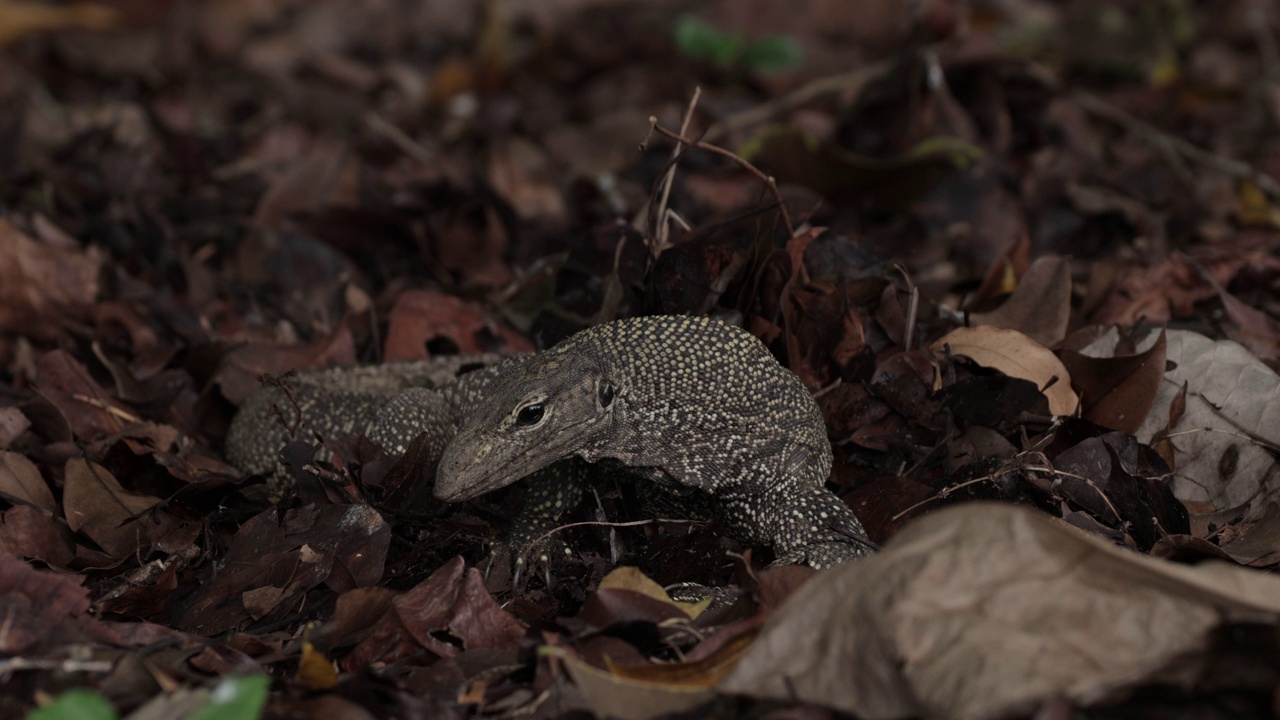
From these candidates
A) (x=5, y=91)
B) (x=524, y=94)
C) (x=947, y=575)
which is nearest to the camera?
(x=947, y=575)

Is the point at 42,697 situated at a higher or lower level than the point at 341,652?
higher

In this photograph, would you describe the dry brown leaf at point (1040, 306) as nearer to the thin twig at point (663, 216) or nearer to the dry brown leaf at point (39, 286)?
the thin twig at point (663, 216)

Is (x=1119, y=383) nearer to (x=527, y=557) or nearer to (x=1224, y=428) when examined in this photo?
(x=1224, y=428)

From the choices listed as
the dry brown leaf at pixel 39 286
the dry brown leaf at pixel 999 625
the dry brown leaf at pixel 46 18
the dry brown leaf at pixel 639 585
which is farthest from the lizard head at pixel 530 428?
the dry brown leaf at pixel 46 18

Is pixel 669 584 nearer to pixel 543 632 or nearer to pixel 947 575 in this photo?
pixel 543 632

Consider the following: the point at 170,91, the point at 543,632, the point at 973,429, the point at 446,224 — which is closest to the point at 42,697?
the point at 543,632
